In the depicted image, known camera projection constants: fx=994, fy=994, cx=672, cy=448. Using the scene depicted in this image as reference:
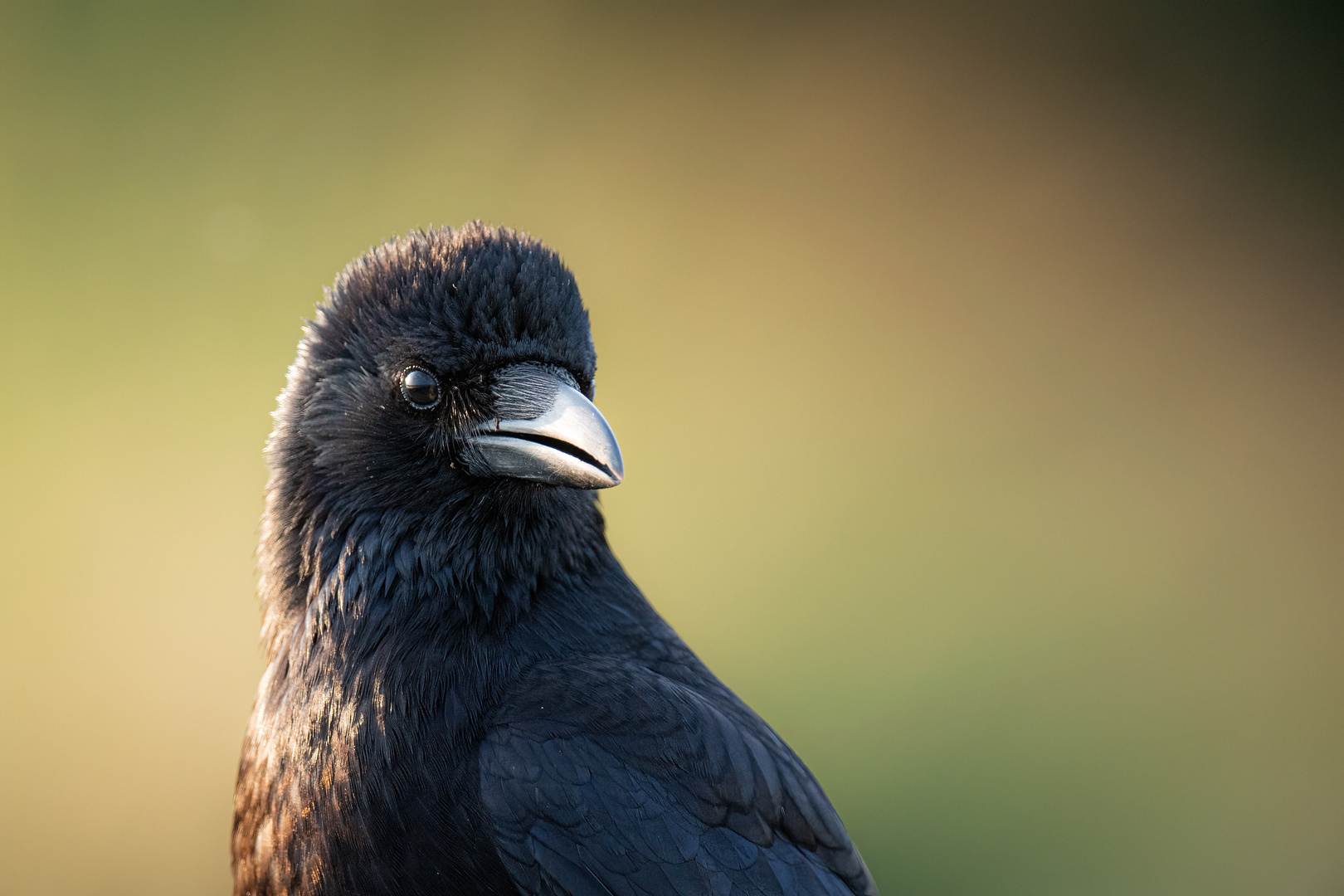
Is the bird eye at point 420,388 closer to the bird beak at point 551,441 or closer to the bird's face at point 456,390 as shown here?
the bird's face at point 456,390

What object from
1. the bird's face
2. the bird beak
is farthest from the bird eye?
the bird beak

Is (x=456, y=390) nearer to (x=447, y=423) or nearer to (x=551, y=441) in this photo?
(x=447, y=423)

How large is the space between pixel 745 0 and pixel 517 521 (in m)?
3.94

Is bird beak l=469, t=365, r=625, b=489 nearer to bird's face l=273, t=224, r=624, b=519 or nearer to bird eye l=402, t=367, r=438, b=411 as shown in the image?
bird's face l=273, t=224, r=624, b=519

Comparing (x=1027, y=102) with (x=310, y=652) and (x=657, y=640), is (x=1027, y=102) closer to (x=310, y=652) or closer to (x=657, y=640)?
(x=657, y=640)

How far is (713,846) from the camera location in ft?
6.01

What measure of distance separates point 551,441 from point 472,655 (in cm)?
44

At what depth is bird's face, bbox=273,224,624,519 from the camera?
1929 mm

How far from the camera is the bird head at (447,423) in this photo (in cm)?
194

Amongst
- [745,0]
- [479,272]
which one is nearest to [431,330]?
[479,272]

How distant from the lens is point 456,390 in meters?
1.96

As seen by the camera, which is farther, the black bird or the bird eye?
the bird eye

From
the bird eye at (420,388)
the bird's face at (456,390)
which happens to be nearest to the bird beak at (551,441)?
the bird's face at (456,390)

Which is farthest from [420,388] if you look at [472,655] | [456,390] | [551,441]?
[472,655]
